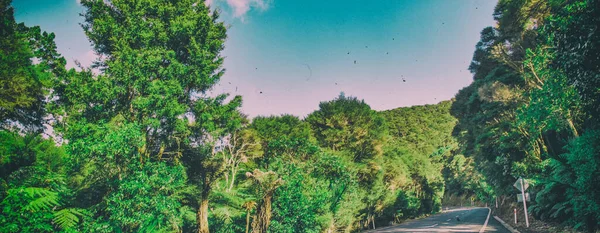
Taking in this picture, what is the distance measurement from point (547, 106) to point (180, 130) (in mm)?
14674

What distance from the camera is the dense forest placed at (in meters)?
9.23

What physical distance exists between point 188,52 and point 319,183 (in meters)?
10.9

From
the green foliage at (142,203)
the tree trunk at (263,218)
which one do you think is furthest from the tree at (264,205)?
the green foliage at (142,203)

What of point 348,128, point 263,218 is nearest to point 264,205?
point 263,218

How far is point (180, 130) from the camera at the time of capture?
47.0 ft

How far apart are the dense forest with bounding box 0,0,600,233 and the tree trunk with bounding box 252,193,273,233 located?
0.06 m

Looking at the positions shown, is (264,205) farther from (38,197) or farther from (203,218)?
(38,197)

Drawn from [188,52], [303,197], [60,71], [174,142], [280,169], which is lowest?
[303,197]

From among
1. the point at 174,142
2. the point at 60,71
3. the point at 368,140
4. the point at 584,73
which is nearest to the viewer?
the point at 584,73

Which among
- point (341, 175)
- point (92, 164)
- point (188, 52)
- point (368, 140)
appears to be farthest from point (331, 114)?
point (92, 164)

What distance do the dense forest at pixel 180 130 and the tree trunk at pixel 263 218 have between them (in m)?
0.06

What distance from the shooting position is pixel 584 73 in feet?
22.3

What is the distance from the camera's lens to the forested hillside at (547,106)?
267 inches

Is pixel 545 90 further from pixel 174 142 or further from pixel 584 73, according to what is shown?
pixel 174 142
